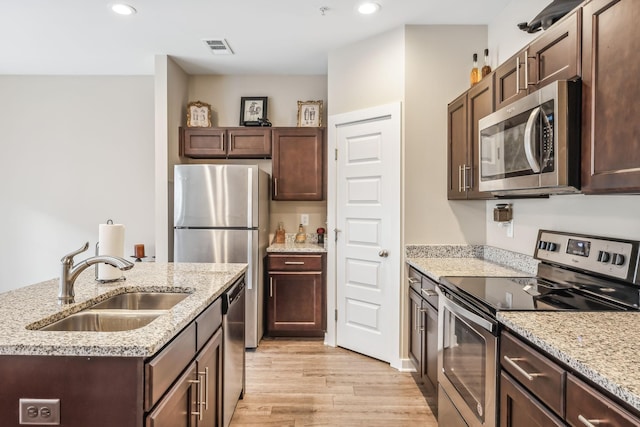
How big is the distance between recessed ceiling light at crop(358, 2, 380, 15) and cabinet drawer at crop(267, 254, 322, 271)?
79.7 inches

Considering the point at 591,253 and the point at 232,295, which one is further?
the point at 232,295

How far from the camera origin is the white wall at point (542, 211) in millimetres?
1699

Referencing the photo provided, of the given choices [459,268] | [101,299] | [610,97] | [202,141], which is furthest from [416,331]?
[202,141]

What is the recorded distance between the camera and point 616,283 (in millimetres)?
1618

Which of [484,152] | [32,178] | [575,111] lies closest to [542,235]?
[484,152]

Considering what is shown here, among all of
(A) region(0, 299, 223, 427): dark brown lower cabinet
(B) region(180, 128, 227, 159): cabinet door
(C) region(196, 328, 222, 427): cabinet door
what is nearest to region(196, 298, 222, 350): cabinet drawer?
(C) region(196, 328, 222, 427): cabinet door

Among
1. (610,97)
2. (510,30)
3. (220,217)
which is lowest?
(220,217)

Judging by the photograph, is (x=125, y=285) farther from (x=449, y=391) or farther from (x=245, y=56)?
(x=245, y=56)

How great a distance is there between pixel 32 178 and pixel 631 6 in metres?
5.06

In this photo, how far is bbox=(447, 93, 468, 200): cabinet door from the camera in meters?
2.65

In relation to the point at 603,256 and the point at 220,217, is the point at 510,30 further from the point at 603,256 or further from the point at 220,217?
the point at 220,217

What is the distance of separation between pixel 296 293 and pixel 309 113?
1800mm

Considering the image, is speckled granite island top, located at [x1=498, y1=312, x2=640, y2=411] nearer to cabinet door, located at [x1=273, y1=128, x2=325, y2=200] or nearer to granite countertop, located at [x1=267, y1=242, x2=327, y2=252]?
granite countertop, located at [x1=267, y1=242, x2=327, y2=252]

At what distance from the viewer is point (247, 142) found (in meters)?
3.87
